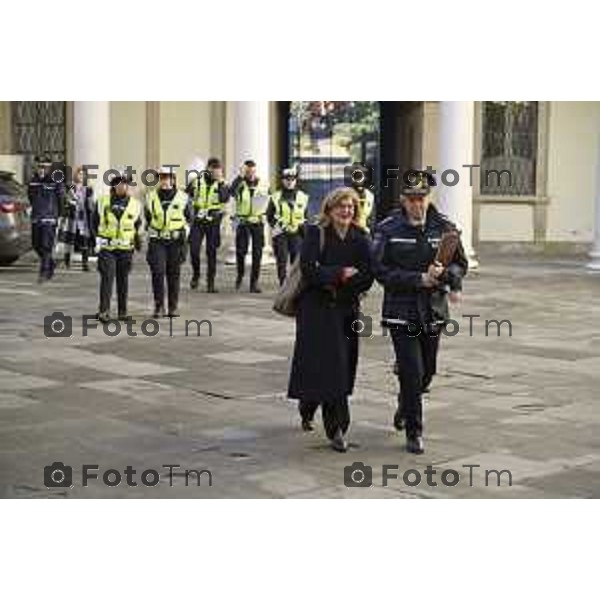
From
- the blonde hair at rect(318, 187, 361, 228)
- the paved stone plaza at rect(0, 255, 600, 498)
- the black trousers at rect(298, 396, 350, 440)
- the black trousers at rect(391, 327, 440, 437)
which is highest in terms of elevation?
the blonde hair at rect(318, 187, 361, 228)

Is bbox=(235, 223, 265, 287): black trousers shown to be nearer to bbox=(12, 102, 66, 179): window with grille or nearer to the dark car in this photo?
the dark car

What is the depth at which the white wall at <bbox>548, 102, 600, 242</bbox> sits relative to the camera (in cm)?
2591

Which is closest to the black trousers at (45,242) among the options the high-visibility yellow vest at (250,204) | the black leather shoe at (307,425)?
the high-visibility yellow vest at (250,204)

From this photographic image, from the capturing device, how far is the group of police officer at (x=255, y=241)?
819 centimetres

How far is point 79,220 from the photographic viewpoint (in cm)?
1975

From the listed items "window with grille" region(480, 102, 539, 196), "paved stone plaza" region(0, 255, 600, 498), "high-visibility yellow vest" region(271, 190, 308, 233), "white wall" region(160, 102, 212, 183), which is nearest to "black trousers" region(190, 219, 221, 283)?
"high-visibility yellow vest" region(271, 190, 308, 233)

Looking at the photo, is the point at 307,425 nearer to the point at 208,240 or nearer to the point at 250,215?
the point at 208,240

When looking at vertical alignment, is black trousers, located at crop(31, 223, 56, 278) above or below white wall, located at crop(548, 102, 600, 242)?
below

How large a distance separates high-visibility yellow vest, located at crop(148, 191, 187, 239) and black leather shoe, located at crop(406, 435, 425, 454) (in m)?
6.60

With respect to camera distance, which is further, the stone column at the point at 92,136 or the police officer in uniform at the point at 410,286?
the stone column at the point at 92,136

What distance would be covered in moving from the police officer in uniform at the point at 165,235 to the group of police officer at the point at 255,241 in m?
0.01

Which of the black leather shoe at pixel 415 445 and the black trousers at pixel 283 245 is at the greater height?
the black trousers at pixel 283 245

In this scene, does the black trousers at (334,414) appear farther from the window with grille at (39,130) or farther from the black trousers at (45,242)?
the window with grille at (39,130)

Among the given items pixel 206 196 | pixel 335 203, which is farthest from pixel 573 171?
pixel 335 203
